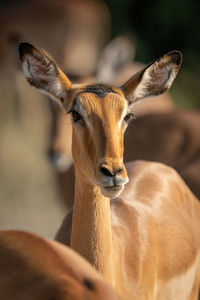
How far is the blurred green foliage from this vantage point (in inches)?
415

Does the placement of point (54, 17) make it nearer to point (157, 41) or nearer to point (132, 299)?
point (157, 41)

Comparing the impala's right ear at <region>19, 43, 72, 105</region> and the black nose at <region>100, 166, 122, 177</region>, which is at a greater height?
the impala's right ear at <region>19, 43, 72, 105</region>

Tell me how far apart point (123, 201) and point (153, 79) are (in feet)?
2.35

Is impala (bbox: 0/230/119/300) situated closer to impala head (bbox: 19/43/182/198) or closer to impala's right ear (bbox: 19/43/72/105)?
impala head (bbox: 19/43/182/198)

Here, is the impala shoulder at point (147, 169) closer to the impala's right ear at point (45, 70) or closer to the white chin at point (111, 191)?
the impala's right ear at point (45, 70)

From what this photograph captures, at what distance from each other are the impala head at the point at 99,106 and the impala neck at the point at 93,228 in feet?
0.28

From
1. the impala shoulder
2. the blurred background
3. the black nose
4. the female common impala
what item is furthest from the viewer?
the blurred background

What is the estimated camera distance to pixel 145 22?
35.3ft

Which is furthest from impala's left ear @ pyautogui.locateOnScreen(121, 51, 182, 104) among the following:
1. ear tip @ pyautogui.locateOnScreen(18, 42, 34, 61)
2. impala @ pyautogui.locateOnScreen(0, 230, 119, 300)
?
impala @ pyautogui.locateOnScreen(0, 230, 119, 300)

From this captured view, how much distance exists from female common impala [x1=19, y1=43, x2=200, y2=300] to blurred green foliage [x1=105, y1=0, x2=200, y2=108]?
682 cm

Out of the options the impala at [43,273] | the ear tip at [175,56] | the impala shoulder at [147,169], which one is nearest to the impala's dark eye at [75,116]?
the ear tip at [175,56]

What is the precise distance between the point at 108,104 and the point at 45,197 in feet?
20.0

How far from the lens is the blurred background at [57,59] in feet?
24.9

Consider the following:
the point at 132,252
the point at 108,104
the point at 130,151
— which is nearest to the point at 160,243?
the point at 132,252
